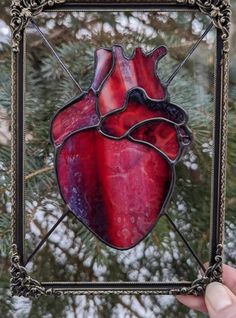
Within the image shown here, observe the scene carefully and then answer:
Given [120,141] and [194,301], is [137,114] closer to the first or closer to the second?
[120,141]

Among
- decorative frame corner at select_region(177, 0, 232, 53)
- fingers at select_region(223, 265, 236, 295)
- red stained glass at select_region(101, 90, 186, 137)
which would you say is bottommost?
fingers at select_region(223, 265, 236, 295)

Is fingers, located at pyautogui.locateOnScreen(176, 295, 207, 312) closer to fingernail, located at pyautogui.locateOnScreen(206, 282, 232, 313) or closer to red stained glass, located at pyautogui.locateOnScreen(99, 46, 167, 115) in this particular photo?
fingernail, located at pyautogui.locateOnScreen(206, 282, 232, 313)

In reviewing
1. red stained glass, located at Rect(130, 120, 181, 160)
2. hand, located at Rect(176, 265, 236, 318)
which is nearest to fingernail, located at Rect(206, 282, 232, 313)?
hand, located at Rect(176, 265, 236, 318)

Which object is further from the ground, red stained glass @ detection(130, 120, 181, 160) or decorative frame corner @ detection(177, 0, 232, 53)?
decorative frame corner @ detection(177, 0, 232, 53)

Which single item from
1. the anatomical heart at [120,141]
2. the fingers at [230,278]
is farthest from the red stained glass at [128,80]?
the fingers at [230,278]

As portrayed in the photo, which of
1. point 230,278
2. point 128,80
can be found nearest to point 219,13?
point 128,80
